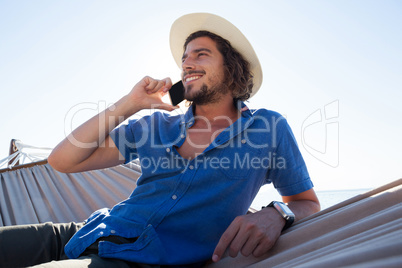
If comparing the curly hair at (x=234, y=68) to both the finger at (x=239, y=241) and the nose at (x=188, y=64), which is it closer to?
the nose at (x=188, y=64)

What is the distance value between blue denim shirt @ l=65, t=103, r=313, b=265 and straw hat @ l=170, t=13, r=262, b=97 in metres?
0.65

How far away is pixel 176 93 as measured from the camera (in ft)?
5.92

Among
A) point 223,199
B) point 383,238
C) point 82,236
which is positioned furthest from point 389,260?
point 82,236

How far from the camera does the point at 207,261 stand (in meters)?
1.25

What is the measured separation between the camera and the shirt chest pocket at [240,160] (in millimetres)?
1320

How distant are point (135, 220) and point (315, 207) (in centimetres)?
76

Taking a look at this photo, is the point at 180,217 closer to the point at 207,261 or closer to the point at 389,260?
the point at 207,261

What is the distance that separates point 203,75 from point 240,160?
0.66 m

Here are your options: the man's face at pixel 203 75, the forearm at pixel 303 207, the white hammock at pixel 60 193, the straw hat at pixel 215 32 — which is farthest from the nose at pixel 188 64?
the white hammock at pixel 60 193

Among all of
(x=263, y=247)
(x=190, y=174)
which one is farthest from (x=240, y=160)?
(x=263, y=247)

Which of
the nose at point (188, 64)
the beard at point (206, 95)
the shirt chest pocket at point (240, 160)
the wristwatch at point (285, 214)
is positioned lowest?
the wristwatch at point (285, 214)

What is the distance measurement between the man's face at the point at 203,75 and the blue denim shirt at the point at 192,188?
0.30 meters

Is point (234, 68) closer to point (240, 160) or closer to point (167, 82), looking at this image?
point (167, 82)

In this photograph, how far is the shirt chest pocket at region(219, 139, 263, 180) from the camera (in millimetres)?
1320
